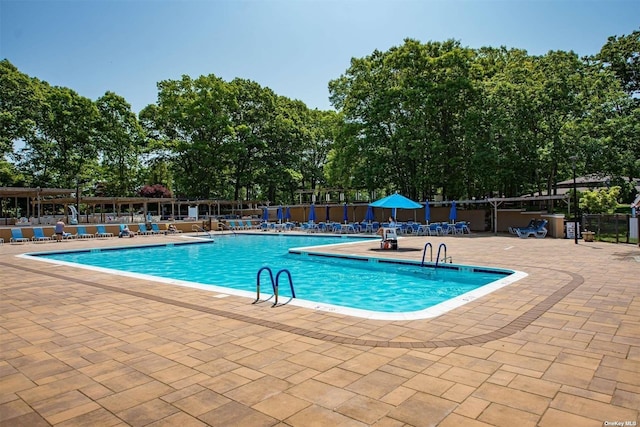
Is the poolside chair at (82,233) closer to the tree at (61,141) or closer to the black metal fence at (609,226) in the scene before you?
the tree at (61,141)

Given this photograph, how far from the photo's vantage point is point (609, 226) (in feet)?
51.8

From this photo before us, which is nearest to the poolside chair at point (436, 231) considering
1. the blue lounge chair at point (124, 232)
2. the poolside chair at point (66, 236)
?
the blue lounge chair at point (124, 232)

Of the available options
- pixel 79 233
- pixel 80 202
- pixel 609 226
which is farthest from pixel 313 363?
pixel 80 202

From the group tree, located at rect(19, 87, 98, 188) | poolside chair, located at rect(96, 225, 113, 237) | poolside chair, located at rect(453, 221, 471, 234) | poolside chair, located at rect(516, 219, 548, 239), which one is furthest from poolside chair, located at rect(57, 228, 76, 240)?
poolside chair, located at rect(516, 219, 548, 239)

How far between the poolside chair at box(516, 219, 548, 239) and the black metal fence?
1939mm

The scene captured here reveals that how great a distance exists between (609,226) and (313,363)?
55.0 ft

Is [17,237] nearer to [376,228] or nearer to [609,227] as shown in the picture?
[376,228]

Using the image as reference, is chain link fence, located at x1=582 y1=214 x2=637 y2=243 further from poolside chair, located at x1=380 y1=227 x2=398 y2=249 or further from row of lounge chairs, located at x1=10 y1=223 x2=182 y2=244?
row of lounge chairs, located at x1=10 y1=223 x2=182 y2=244

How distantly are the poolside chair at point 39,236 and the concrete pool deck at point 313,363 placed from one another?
54.3ft

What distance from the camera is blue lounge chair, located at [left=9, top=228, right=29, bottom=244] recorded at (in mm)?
19766

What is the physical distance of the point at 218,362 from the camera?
3746 mm

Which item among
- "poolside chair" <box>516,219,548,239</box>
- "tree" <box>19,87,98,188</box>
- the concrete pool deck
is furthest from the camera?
"tree" <box>19,87,98,188</box>

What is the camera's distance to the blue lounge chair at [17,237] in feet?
64.8

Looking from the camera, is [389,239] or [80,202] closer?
[389,239]
